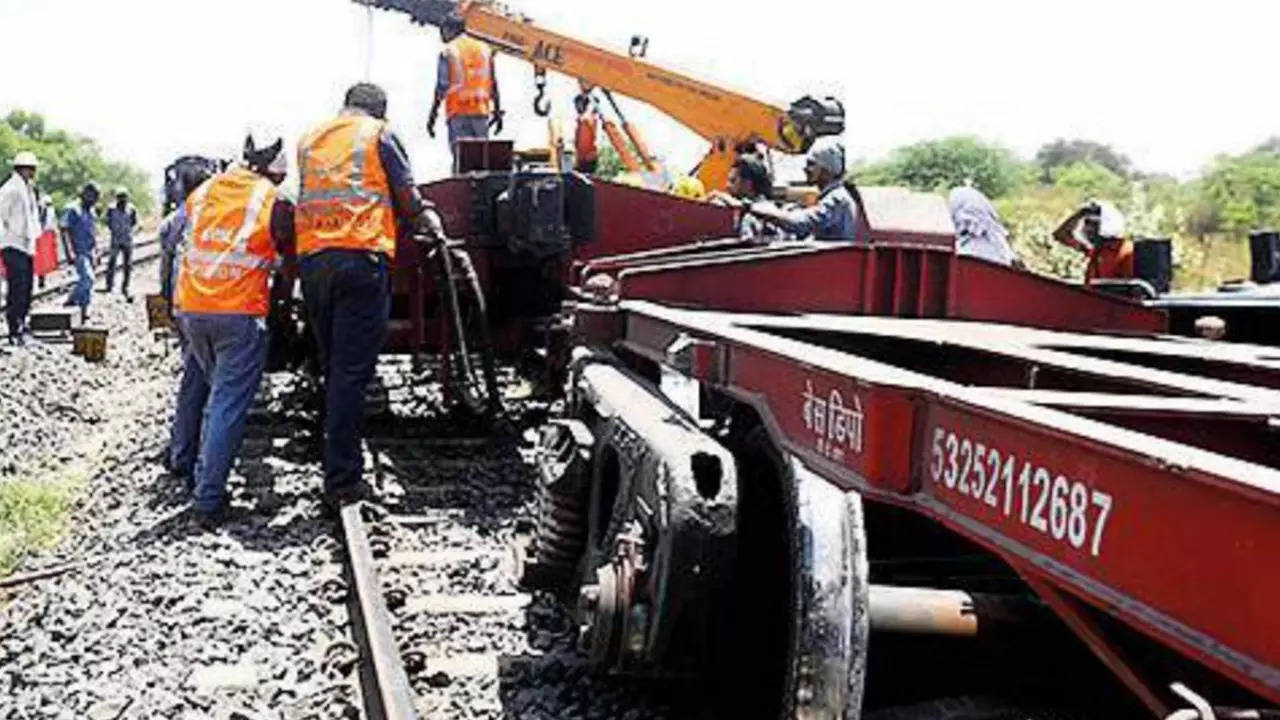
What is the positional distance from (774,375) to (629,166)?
10.0 meters

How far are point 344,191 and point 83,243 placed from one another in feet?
44.4

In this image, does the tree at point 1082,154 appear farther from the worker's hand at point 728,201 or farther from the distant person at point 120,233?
the worker's hand at point 728,201

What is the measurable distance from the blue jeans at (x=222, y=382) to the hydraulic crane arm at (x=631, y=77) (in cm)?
519

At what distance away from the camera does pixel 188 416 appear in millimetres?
7652

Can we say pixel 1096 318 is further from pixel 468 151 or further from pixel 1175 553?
pixel 468 151

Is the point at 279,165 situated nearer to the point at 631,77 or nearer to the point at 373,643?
the point at 373,643

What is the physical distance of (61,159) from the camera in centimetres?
→ 5288

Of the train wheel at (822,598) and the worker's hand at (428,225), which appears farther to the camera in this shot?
the worker's hand at (428,225)

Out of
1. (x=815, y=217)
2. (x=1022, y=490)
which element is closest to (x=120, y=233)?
(x=815, y=217)

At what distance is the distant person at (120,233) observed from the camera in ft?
74.8

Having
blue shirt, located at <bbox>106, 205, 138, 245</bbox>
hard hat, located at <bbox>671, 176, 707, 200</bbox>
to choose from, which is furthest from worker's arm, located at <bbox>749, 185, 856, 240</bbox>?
blue shirt, located at <bbox>106, 205, 138, 245</bbox>

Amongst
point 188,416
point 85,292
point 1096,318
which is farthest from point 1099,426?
point 85,292

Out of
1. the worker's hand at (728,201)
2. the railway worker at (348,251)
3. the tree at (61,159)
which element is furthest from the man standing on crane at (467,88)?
the tree at (61,159)

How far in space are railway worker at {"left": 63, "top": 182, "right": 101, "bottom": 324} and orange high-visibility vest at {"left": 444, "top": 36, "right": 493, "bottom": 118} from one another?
7.38 meters
